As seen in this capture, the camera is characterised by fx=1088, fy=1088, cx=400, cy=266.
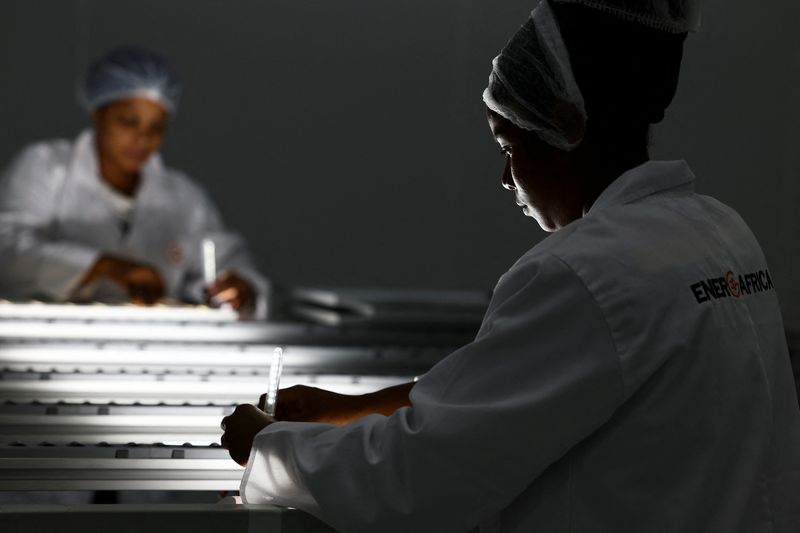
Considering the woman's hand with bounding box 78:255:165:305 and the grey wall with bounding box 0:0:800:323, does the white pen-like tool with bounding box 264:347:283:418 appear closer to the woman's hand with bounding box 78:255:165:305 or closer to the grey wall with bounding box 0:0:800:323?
the woman's hand with bounding box 78:255:165:305

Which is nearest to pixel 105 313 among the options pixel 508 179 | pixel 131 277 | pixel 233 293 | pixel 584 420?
pixel 131 277

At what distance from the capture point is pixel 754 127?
4289 millimetres

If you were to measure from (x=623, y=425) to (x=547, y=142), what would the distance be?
1.05ft

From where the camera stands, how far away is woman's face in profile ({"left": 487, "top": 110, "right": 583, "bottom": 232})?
3.87 feet

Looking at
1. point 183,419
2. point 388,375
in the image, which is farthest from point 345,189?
point 183,419

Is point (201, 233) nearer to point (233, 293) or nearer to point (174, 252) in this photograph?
point (174, 252)

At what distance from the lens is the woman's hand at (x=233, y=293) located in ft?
9.41

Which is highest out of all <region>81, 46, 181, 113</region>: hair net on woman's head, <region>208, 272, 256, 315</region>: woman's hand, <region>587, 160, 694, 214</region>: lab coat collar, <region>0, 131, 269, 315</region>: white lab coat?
<region>81, 46, 181, 113</region>: hair net on woman's head

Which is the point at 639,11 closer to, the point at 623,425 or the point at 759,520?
the point at 623,425

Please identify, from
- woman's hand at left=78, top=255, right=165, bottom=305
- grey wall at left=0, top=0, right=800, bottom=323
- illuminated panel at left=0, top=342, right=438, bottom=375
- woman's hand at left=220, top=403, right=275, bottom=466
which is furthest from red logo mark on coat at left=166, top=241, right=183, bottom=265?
woman's hand at left=220, top=403, right=275, bottom=466

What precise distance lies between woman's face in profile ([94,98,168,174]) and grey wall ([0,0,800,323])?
105 centimetres

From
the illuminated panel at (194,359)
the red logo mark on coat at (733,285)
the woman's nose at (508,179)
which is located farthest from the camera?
the illuminated panel at (194,359)

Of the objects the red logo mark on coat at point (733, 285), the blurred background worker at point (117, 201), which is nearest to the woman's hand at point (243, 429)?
the red logo mark on coat at point (733, 285)

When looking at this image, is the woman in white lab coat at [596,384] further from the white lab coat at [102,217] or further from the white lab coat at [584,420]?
the white lab coat at [102,217]
